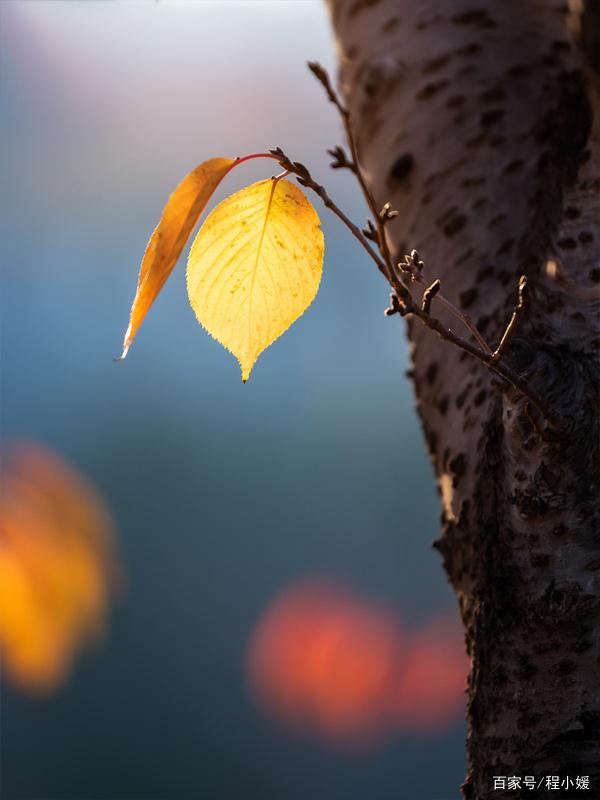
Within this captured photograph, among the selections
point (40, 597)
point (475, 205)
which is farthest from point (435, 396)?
point (40, 597)

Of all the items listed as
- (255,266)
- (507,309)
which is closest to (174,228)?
(255,266)

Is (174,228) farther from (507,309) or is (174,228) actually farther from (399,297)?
(507,309)

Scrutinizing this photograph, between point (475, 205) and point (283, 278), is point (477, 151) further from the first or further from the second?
point (283, 278)
